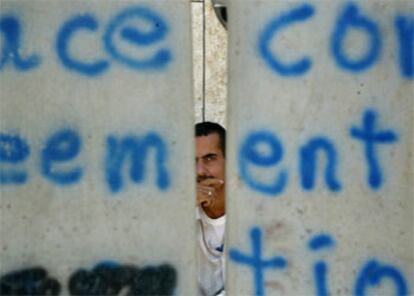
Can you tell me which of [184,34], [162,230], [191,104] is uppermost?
[184,34]

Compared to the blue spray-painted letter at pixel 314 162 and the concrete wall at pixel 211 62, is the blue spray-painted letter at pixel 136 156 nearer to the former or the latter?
the blue spray-painted letter at pixel 314 162

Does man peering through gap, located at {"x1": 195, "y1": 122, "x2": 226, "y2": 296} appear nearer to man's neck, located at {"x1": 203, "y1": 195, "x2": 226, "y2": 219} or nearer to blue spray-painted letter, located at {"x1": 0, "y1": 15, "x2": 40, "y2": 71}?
man's neck, located at {"x1": 203, "y1": 195, "x2": 226, "y2": 219}

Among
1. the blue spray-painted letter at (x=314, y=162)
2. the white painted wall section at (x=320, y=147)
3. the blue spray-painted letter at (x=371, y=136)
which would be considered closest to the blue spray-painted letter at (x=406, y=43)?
the white painted wall section at (x=320, y=147)

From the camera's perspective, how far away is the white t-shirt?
3.73m

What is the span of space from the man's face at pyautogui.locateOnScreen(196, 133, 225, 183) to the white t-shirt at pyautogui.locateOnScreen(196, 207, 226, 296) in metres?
0.18

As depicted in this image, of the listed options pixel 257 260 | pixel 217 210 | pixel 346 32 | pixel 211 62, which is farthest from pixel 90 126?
pixel 211 62

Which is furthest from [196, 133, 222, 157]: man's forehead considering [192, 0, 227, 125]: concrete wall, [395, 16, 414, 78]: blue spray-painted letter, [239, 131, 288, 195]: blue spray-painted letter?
[192, 0, 227, 125]: concrete wall

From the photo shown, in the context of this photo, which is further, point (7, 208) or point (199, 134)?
point (199, 134)

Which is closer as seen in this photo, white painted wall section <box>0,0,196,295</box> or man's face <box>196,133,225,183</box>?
white painted wall section <box>0,0,196,295</box>

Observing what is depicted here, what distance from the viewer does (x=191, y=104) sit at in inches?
117

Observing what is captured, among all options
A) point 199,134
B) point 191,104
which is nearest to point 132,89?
point 191,104

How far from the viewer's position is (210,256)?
148 inches

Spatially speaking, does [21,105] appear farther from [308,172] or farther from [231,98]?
[308,172]

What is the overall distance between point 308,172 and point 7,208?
1077 mm
